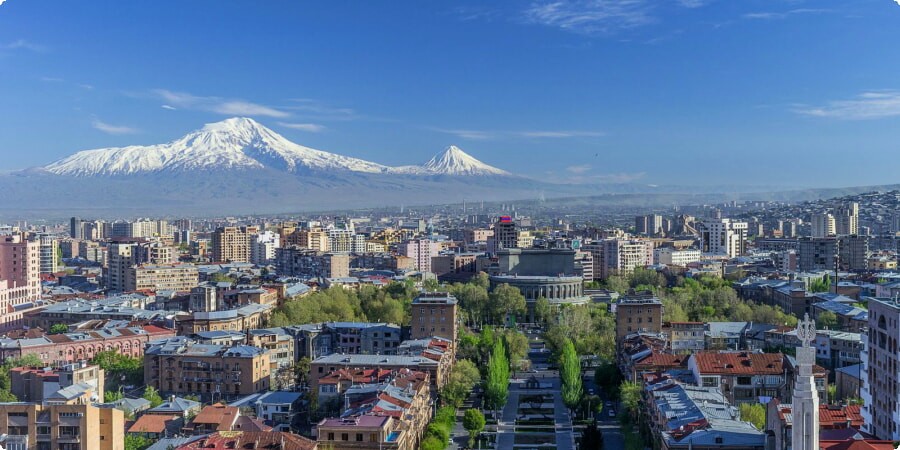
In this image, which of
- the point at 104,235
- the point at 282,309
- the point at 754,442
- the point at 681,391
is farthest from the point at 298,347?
the point at 104,235

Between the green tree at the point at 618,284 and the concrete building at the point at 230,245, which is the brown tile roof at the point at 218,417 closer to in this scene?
the green tree at the point at 618,284

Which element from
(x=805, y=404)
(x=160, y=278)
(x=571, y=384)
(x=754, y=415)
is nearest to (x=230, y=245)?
(x=160, y=278)

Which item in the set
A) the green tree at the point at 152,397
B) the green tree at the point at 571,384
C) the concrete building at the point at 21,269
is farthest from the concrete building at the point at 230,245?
the green tree at the point at 571,384

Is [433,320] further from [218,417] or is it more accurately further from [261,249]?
[261,249]

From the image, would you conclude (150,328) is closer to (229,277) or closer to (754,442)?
(229,277)

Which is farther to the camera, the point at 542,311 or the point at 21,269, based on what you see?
the point at 21,269

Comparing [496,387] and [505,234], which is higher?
[505,234]

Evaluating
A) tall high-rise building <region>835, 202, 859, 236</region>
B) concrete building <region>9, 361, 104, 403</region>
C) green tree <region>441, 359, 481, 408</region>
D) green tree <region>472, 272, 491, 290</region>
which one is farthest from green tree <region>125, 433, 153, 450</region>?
tall high-rise building <region>835, 202, 859, 236</region>
